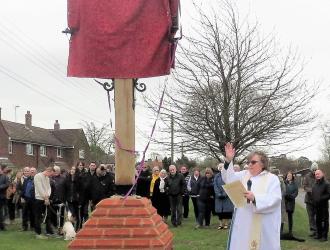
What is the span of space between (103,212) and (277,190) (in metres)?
1.94

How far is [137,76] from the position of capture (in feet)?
16.1

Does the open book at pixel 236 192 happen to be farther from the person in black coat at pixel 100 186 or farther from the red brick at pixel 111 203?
the person in black coat at pixel 100 186

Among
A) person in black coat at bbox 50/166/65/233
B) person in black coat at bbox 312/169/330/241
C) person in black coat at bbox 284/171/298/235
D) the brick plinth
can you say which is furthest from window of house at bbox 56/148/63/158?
the brick plinth

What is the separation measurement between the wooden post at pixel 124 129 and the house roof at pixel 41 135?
4832 cm

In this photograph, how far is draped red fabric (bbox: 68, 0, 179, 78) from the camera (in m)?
4.89

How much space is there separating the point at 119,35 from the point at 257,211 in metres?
→ 2.26

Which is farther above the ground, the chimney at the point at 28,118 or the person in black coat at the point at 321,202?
the chimney at the point at 28,118

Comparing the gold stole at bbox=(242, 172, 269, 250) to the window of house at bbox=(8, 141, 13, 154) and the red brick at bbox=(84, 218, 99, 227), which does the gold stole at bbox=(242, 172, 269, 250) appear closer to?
the red brick at bbox=(84, 218, 99, 227)

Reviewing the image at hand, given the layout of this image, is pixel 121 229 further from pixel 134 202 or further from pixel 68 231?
pixel 68 231

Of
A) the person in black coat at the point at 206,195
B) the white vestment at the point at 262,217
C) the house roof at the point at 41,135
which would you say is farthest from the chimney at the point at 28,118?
the white vestment at the point at 262,217

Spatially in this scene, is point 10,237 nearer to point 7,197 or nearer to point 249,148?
point 7,197

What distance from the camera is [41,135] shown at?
60188 mm

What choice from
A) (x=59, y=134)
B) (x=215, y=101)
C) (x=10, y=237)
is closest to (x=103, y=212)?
(x=10, y=237)

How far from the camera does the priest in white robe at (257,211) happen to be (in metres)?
5.75
